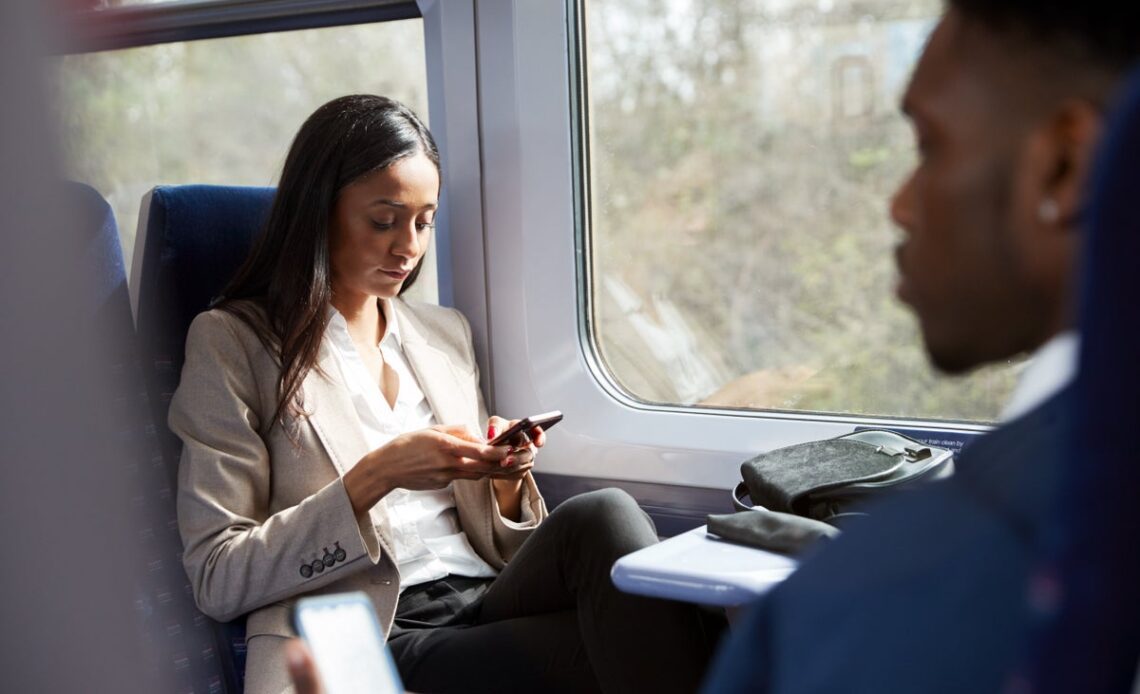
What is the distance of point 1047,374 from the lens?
27.3 inches

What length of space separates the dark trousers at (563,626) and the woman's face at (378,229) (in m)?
0.54

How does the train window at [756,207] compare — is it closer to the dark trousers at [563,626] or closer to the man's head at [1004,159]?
the dark trousers at [563,626]

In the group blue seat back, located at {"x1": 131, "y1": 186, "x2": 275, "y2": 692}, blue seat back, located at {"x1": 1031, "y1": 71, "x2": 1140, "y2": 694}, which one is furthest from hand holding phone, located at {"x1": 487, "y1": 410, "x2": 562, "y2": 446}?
blue seat back, located at {"x1": 1031, "y1": 71, "x2": 1140, "y2": 694}

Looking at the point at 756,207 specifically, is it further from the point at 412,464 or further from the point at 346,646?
the point at 346,646

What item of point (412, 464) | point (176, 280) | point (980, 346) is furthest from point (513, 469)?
point (980, 346)

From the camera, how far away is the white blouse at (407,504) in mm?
2146

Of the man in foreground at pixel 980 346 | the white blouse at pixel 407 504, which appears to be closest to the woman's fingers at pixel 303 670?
the man in foreground at pixel 980 346

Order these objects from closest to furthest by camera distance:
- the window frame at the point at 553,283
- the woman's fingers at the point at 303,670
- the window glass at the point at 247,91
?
the woman's fingers at the point at 303,670
the window frame at the point at 553,283
the window glass at the point at 247,91

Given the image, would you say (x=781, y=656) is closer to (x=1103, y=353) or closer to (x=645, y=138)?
(x=1103, y=353)

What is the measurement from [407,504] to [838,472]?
796 millimetres

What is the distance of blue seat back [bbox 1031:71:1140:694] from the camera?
0.51 meters

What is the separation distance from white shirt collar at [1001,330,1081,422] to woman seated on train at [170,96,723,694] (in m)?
1.25

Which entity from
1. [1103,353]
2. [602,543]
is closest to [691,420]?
[602,543]

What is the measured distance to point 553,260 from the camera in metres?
2.54
